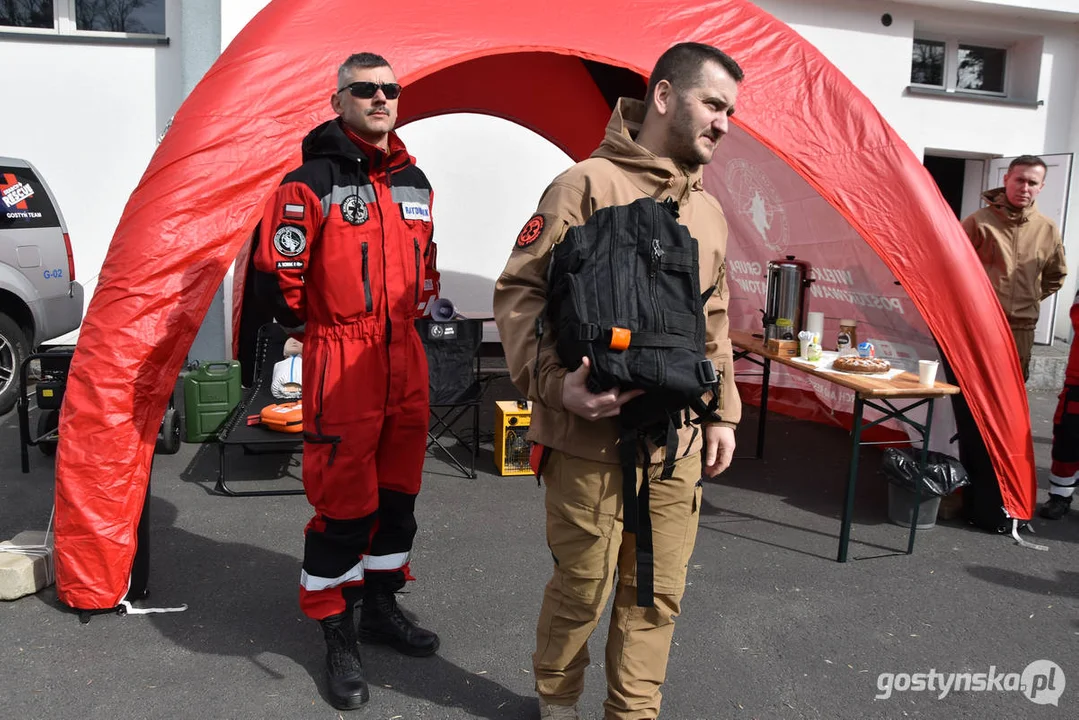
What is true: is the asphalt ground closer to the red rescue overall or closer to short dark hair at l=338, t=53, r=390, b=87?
the red rescue overall

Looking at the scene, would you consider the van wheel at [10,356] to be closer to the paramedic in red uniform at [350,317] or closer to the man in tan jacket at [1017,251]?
the paramedic in red uniform at [350,317]

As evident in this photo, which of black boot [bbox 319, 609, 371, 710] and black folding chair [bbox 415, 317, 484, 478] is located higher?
black folding chair [bbox 415, 317, 484, 478]

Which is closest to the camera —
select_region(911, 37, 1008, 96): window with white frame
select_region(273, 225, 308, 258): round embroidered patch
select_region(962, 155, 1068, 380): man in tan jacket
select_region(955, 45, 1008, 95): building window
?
select_region(273, 225, 308, 258): round embroidered patch

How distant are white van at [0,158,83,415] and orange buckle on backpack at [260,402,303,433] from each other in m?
2.66

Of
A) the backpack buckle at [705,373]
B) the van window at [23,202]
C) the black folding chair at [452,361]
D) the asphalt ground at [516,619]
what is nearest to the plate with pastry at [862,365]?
the asphalt ground at [516,619]

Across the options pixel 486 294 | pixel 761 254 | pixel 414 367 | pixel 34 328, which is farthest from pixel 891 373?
pixel 34 328

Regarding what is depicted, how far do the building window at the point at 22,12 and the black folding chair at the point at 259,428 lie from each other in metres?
4.59

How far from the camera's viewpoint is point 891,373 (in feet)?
14.8

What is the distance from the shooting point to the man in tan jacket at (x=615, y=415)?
2.18m

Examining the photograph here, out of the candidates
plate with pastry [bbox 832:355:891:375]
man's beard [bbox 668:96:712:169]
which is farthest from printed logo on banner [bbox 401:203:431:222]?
plate with pastry [bbox 832:355:891:375]

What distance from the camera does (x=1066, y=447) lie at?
193 inches

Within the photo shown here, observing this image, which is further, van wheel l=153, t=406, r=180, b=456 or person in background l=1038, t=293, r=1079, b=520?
van wheel l=153, t=406, r=180, b=456

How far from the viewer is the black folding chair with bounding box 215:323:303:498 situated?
479 centimetres

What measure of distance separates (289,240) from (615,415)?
4.16ft
